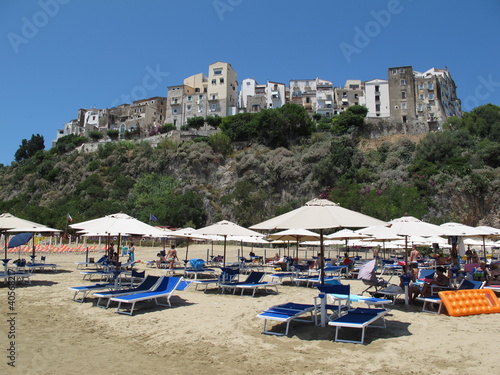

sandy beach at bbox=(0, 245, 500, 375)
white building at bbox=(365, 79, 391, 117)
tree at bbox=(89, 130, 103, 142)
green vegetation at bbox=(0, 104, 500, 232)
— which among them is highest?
white building at bbox=(365, 79, 391, 117)

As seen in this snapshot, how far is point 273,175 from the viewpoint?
46812mm

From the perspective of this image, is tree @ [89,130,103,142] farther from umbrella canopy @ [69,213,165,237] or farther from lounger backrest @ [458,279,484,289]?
lounger backrest @ [458,279,484,289]

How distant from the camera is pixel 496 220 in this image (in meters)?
35.9

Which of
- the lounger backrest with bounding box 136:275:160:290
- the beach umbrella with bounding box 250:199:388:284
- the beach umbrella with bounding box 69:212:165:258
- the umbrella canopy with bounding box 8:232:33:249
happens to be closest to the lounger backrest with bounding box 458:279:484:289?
the beach umbrella with bounding box 250:199:388:284

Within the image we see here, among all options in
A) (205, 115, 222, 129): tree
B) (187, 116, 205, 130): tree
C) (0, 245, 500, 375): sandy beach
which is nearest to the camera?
(0, 245, 500, 375): sandy beach

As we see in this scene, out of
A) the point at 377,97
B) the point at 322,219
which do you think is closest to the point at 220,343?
the point at 322,219

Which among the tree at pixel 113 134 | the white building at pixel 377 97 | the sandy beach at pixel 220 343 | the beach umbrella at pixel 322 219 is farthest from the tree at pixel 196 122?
the beach umbrella at pixel 322 219

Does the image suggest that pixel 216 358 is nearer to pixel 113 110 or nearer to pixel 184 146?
pixel 184 146

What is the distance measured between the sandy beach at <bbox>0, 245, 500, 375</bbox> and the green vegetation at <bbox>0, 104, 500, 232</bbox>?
2453 centimetres

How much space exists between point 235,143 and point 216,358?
52.4 metres

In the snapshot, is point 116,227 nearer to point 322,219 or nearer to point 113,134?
point 322,219

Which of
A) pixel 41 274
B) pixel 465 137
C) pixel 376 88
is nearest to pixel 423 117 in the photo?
pixel 376 88

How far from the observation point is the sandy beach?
16.2 feet

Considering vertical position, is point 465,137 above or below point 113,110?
below
